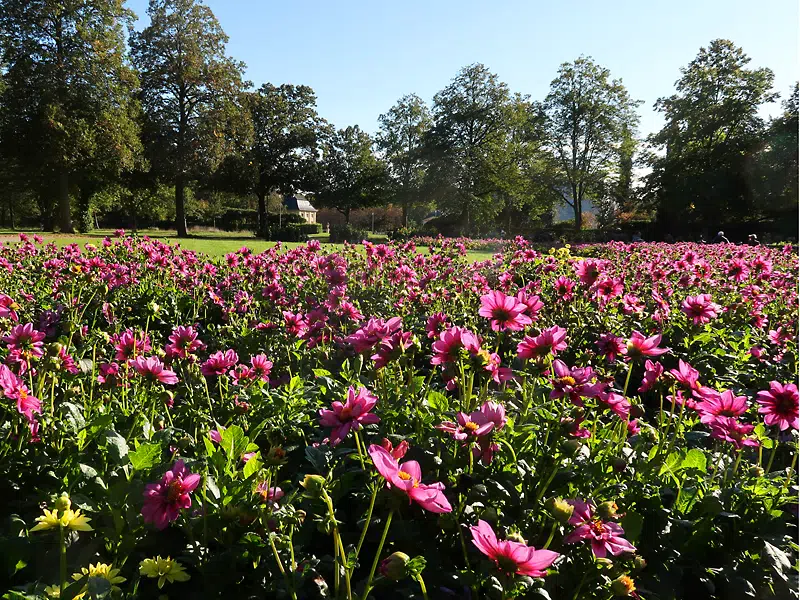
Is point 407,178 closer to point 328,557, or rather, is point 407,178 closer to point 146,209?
point 146,209

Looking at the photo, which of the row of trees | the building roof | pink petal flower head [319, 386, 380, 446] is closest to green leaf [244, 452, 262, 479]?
pink petal flower head [319, 386, 380, 446]

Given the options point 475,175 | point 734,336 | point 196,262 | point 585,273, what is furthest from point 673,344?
point 475,175

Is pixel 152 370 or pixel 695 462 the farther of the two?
pixel 152 370

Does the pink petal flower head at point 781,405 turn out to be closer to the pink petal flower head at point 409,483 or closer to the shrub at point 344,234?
the pink petal flower head at point 409,483


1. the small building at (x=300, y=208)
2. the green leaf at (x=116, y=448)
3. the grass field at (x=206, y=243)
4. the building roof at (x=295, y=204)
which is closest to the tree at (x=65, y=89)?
the grass field at (x=206, y=243)

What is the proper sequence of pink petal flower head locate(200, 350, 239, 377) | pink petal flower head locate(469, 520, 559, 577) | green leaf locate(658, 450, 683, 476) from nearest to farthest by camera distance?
pink petal flower head locate(469, 520, 559, 577) → green leaf locate(658, 450, 683, 476) → pink petal flower head locate(200, 350, 239, 377)

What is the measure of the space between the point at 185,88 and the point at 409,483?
96.7ft

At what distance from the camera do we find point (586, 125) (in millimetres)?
37812

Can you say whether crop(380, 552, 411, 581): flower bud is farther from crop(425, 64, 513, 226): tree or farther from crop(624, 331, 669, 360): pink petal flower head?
crop(425, 64, 513, 226): tree

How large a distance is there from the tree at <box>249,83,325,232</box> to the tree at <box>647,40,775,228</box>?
22.3m

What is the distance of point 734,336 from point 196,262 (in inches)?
190

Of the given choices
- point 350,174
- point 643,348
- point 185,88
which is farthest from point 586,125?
point 643,348

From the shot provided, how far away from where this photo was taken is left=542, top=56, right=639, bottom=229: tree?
123 feet

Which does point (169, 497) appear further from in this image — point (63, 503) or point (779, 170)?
point (779, 170)
